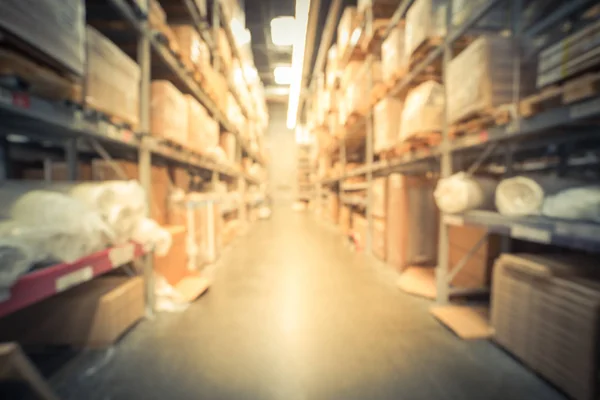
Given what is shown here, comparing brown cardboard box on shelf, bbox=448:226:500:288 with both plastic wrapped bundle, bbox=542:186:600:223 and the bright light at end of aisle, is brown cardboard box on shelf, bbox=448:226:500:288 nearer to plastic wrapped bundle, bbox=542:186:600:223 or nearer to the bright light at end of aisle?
plastic wrapped bundle, bbox=542:186:600:223

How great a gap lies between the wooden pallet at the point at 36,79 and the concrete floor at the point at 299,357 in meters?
1.50

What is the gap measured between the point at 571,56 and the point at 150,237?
2.76 m

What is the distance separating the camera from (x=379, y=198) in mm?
3756

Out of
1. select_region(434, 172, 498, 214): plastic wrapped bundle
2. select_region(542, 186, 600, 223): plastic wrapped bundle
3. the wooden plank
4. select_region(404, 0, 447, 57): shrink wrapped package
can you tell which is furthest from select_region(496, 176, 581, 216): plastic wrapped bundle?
select_region(404, 0, 447, 57): shrink wrapped package

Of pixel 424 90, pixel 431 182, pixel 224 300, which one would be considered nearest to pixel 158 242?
pixel 224 300

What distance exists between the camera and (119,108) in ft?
5.99

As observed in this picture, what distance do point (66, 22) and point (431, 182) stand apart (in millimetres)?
3596

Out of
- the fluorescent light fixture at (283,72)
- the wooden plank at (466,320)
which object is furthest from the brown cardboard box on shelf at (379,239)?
the fluorescent light fixture at (283,72)

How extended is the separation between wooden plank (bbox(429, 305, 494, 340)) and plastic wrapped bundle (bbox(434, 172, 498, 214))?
A: 0.83 meters

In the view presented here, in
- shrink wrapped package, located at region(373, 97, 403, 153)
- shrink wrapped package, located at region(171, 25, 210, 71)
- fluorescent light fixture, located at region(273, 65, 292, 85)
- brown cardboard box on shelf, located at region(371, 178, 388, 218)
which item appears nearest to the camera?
shrink wrapped package, located at region(171, 25, 210, 71)

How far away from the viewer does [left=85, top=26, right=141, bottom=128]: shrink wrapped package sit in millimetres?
1589

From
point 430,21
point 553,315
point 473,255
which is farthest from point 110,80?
point 473,255

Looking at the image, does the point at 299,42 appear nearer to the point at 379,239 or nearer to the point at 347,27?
the point at 347,27

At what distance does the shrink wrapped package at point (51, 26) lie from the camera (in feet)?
3.31
